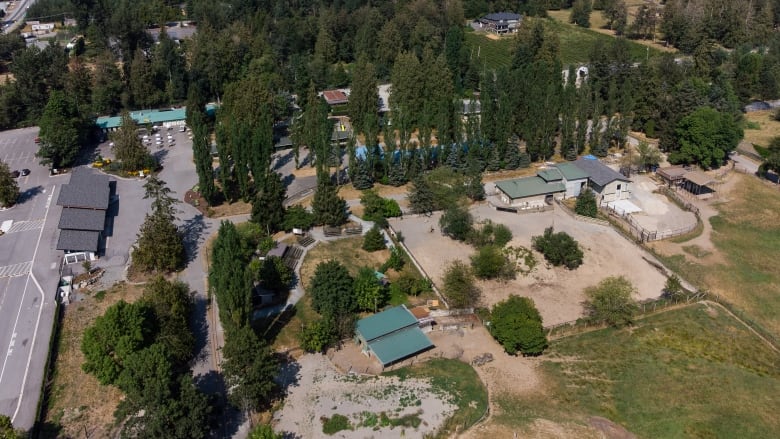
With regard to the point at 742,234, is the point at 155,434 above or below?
above

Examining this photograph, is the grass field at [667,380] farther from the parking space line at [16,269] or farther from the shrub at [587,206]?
the parking space line at [16,269]

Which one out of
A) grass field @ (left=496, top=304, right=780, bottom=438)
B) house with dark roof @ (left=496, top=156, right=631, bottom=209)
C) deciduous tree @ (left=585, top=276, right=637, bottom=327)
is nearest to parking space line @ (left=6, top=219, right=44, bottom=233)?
house with dark roof @ (left=496, top=156, right=631, bottom=209)

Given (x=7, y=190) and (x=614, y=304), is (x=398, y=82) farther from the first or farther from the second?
(x=7, y=190)

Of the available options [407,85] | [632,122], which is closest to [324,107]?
[407,85]

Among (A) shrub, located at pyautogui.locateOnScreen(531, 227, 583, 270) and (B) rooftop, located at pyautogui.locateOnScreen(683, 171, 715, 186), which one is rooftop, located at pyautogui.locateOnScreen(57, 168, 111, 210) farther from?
(B) rooftop, located at pyautogui.locateOnScreen(683, 171, 715, 186)

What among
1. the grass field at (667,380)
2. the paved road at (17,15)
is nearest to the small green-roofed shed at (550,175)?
the grass field at (667,380)

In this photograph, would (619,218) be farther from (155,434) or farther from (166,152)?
(166,152)
